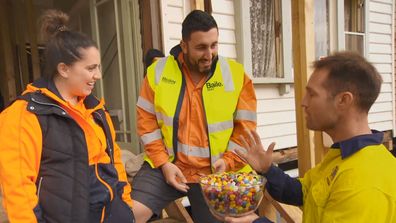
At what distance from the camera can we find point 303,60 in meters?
2.44

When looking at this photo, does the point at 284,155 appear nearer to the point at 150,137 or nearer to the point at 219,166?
the point at 219,166

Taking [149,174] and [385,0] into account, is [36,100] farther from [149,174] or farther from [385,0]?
[385,0]

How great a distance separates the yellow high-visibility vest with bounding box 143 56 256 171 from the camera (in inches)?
75.0

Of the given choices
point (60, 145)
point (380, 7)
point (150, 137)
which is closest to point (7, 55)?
point (150, 137)

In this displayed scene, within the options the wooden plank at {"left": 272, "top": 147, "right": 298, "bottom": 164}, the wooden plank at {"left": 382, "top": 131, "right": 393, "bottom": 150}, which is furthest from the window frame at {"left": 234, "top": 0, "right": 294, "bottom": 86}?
the wooden plank at {"left": 382, "top": 131, "right": 393, "bottom": 150}

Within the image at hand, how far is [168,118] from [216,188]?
0.63 metres

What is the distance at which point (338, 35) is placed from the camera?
465 cm

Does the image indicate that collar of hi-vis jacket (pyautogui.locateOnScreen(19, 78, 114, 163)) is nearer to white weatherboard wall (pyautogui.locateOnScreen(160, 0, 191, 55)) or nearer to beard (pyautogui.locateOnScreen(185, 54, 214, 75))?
beard (pyautogui.locateOnScreen(185, 54, 214, 75))

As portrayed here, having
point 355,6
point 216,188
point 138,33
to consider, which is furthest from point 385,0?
point 216,188

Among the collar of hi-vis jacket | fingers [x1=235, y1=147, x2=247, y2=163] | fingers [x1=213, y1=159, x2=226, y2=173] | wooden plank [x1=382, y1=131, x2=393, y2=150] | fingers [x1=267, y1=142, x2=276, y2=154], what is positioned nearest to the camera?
the collar of hi-vis jacket

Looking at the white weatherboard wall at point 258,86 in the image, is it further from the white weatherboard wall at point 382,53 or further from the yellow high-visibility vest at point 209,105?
the white weatherboard wall at point 382,53

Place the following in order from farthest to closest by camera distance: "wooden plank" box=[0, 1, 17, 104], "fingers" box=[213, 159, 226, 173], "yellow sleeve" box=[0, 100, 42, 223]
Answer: "wooden plank" box=[0, 1, 17, 104]
"fingers" box=[213, 159, 226, 173]
"yellow sleeve" box=[0, 100, 42, 223]

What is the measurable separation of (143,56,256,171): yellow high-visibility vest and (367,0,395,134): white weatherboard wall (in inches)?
160

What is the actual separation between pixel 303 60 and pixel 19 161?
1972mm
